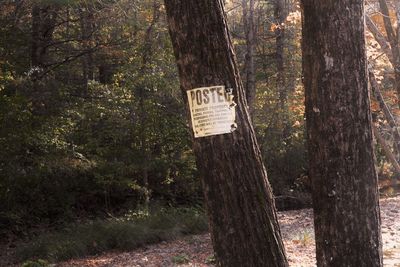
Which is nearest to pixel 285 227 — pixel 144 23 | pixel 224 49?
pixel 144 23

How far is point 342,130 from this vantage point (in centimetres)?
288

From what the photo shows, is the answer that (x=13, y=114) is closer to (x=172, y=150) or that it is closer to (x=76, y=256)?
(x=76, y=256)

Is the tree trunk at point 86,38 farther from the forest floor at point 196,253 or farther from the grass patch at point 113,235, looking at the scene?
the forest floor at point 196,253

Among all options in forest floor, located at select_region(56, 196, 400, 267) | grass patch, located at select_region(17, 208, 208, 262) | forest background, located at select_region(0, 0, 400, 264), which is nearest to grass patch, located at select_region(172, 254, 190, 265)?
forest floor, located at select_region(56, 196, 400, 267)

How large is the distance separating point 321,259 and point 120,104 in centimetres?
904

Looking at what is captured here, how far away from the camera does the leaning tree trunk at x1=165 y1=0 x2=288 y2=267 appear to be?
2.69m

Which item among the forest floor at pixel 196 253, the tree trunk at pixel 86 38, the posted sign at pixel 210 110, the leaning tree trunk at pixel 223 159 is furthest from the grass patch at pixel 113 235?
the posted sign at pixel 210 110

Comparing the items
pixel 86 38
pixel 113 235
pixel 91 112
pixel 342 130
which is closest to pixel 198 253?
pixel 113 235

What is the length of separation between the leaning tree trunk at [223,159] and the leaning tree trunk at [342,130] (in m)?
0.44

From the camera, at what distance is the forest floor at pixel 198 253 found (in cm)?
776

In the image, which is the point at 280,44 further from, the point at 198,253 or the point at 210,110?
the point at 210,110

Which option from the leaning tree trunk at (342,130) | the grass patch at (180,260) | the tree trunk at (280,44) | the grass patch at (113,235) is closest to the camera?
the leaning tree trunk at (342,130)

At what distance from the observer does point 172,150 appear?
41.9ft

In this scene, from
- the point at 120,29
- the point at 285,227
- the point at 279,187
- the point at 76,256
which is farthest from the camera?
the point at 279,187
